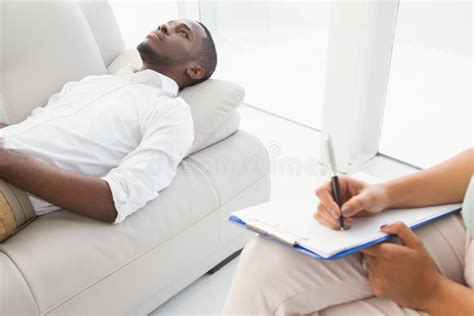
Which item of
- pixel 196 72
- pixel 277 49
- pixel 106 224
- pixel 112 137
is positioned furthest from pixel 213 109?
pixel 277 49

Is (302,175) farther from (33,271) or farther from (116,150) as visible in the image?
(33,271)

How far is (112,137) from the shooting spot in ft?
4.40

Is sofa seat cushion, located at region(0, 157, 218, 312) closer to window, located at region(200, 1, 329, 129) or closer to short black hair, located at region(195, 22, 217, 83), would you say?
short black hair, located at region(195, 22, 217, 83)

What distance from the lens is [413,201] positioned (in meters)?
0.96

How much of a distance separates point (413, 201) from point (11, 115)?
49.8 inches

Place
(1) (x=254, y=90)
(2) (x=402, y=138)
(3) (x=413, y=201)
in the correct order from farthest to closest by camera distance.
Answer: (1) (x=254, y=90), (2) (x=402, y=138), (3) (x=413, y=201)

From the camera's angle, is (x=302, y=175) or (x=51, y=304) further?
(x=302, y=175)

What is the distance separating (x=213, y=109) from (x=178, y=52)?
28cm

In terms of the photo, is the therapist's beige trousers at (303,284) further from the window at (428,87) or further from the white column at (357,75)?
the window at (428,87)

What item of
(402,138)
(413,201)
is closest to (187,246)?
(413,201)

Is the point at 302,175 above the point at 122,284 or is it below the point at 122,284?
below

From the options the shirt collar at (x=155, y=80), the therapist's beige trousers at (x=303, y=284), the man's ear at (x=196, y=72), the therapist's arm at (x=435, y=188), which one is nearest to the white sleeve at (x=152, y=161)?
the shirt collar at (x=155, y=80)

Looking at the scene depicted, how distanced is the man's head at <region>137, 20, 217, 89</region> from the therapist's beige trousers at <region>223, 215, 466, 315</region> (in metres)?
0.88

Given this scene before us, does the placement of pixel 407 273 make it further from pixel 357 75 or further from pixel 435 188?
pixel 357 75
